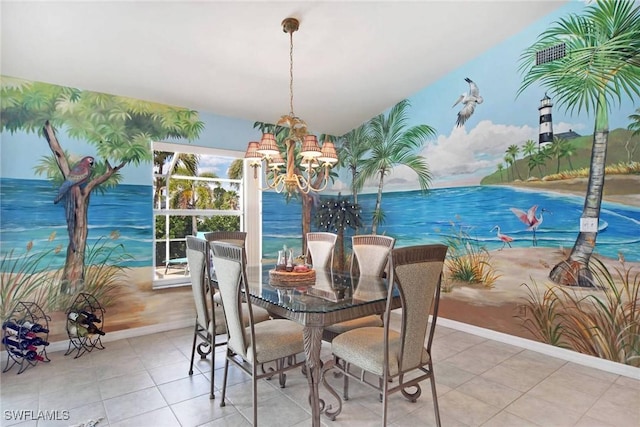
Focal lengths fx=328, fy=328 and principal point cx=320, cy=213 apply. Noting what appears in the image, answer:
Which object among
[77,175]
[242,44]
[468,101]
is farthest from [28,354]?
[468,101]

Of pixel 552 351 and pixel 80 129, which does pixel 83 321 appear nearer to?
pixel 80 129

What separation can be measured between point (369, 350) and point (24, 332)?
2.99 meters

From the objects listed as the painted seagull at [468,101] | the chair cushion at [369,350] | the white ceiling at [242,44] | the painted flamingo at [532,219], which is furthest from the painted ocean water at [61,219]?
the painted flamingo at [532,219]

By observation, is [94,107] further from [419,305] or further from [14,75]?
[419,305]

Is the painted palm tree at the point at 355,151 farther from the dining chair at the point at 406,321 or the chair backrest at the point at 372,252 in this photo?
the dining chair at the point at 406,321

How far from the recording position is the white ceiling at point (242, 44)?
2.52 m

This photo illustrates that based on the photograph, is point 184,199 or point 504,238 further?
point 184,199

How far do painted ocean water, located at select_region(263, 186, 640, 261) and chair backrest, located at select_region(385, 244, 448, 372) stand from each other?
6.49 feet

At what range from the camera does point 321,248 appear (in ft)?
11.8

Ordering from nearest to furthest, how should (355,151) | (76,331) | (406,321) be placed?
1. (406,321)
2. (76,331)
3. (355,151)

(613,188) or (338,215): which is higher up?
(613,188)

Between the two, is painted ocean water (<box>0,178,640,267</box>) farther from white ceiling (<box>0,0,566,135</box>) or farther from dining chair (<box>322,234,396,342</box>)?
dining chair (<box>322,234,396,342</box>)

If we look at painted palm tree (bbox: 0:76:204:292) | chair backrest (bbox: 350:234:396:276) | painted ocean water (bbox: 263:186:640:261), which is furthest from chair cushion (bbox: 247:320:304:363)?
painted ocean water (bbox: 263:186:640:261)

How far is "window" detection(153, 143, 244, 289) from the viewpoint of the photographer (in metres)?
3.92
